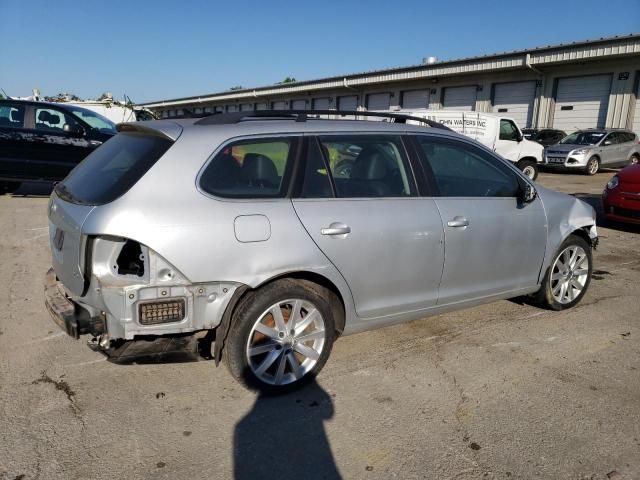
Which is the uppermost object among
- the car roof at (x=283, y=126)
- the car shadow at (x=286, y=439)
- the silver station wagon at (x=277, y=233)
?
the car roof at (x=283, y=126)

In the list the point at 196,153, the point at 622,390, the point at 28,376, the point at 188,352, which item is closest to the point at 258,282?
the point at 188,352

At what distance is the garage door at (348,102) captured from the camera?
107 ft

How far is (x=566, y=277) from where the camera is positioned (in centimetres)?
460

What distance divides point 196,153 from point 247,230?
0.52 m

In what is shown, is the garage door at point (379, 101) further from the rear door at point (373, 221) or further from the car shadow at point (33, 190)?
the rear door at point (373, 221)

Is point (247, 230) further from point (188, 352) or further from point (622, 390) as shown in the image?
point (622, 390)

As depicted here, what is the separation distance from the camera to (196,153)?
112 inches

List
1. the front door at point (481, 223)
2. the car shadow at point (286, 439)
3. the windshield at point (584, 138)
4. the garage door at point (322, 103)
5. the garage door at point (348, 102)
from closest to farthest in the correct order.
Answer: the car shadow at point (286, 439) < the front door at point (481, 223) < the windshield at point (584, 138) < the garage door at point (348, 102) < the garage door at point (322, 103)

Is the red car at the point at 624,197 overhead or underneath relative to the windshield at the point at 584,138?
underneath

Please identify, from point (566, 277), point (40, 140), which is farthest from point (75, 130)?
point (566, 277)

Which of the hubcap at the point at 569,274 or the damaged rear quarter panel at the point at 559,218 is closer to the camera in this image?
the damaged rear quarter panel at the point at 559,218

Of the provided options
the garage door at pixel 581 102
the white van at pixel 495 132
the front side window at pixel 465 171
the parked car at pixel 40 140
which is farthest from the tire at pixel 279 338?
the garage door at pixel 581 102

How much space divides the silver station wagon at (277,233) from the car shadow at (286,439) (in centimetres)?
15

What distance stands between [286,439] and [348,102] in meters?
32.4
